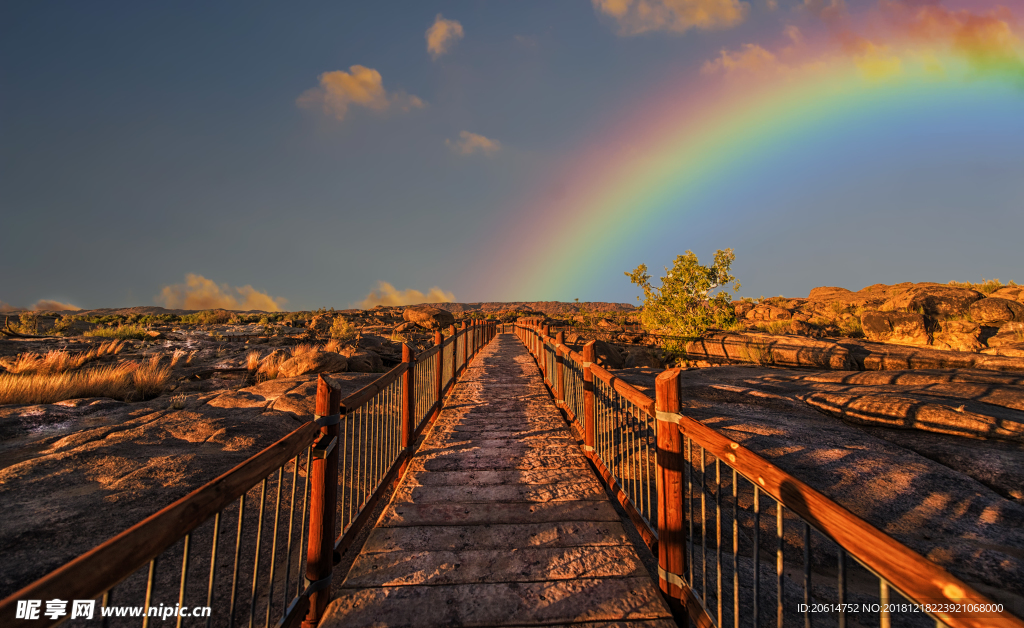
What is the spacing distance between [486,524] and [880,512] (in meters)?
4.55

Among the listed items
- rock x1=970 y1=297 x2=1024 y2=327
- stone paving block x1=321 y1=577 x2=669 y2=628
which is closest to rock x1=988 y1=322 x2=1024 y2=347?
rock x1=970 y1=297 x2=1024 y2=327

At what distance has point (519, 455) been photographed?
5148mm

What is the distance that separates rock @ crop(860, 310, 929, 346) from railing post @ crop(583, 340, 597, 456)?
80.3ft

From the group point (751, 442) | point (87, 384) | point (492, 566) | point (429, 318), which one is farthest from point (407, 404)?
→ point (429, 318)

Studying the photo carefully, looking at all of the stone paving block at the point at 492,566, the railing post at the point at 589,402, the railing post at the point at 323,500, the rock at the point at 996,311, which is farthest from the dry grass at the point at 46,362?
the rock at the point at 996,311

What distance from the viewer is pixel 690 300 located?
71.6 ft

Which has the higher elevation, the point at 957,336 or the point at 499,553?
the point at 957,336

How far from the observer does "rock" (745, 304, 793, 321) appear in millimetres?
33725

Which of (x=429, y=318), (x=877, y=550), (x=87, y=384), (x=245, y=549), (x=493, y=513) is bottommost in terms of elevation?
(x=245, y=549)

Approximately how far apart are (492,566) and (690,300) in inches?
858

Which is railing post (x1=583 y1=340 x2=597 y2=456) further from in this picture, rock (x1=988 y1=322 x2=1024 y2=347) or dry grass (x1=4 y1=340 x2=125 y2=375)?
rock (x1=988 y1=322 x2=1024 y2=347)

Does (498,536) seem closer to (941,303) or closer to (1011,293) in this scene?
(941,303)

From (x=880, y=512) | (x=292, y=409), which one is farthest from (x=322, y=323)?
(x=880, y=512)

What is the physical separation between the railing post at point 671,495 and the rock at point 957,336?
23259mm
